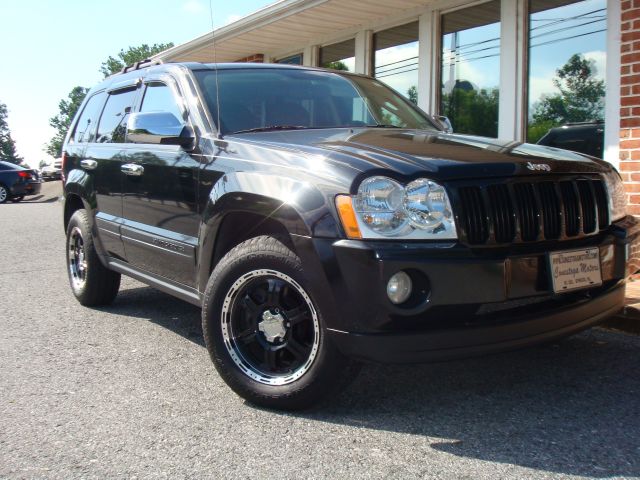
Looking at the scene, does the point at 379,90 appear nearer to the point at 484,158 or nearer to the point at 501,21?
the point at 484,158

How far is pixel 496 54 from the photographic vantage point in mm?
Answer: 8016

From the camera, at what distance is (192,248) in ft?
12.1

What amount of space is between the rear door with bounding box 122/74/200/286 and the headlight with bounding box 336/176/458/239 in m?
1.19

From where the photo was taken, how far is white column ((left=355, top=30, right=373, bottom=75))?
9.98m

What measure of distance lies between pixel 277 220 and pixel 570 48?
214 inches

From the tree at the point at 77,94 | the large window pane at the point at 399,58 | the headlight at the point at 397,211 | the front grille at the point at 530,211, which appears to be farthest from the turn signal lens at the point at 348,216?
the tree at the point at 77,94

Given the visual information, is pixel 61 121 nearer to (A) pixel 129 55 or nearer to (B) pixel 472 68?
(A) pixel 129 55

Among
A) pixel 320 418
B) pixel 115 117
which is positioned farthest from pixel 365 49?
pixel 320 418

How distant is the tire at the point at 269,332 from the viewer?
116 inches

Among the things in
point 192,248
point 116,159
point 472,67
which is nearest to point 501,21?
point 472,67

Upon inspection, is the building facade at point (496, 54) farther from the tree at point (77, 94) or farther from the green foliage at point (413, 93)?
the tree at point (77, 94)

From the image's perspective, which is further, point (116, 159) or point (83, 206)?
point (83, 206)

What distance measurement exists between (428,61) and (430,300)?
6901 mm

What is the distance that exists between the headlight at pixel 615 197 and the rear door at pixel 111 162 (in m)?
3.03
